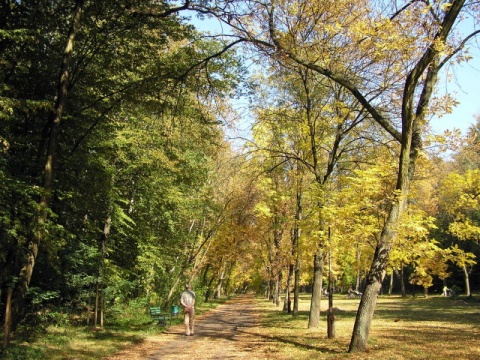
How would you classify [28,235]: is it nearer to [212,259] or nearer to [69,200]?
[69,200]

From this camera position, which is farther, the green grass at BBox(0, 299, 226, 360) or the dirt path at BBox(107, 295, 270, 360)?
the dirt path at BBox(107, 295, 270, 360)

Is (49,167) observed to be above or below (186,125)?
below

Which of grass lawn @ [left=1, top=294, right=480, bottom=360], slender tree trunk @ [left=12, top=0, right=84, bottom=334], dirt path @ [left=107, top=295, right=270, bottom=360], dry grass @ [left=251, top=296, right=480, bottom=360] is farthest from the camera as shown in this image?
dirt path @ [left=107, top=295, right=270, bottom=360]

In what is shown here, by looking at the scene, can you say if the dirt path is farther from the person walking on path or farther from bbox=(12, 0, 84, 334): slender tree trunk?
bbox=(12, 0, 84, 334): slender tree trunk

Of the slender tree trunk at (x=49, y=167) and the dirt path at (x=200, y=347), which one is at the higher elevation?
the slender tree trunk at (x=49, y=167)

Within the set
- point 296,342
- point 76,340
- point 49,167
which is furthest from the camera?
point 296,342

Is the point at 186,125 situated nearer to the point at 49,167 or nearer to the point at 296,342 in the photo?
the point at 49,167

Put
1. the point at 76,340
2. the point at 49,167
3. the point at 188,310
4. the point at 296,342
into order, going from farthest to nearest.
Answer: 1. the point at 188,310
2. the point at 296,342
3. the point at 76,340
4. the point at 49,167

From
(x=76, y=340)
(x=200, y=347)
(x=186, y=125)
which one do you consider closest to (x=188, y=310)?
(x=200, y=347)

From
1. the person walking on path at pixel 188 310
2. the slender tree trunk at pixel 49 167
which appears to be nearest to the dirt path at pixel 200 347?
the person walking on path at pixel 188 310

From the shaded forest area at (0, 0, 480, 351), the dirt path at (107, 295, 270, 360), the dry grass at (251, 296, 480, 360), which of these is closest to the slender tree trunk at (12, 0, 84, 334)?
the shaded forest area at (0, 0, 480, 351)

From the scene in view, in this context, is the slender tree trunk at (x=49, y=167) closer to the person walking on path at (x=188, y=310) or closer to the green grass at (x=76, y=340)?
the green grass at (x=76, y=340)

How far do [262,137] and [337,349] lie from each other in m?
9.23

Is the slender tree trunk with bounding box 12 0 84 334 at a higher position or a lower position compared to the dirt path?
higher
